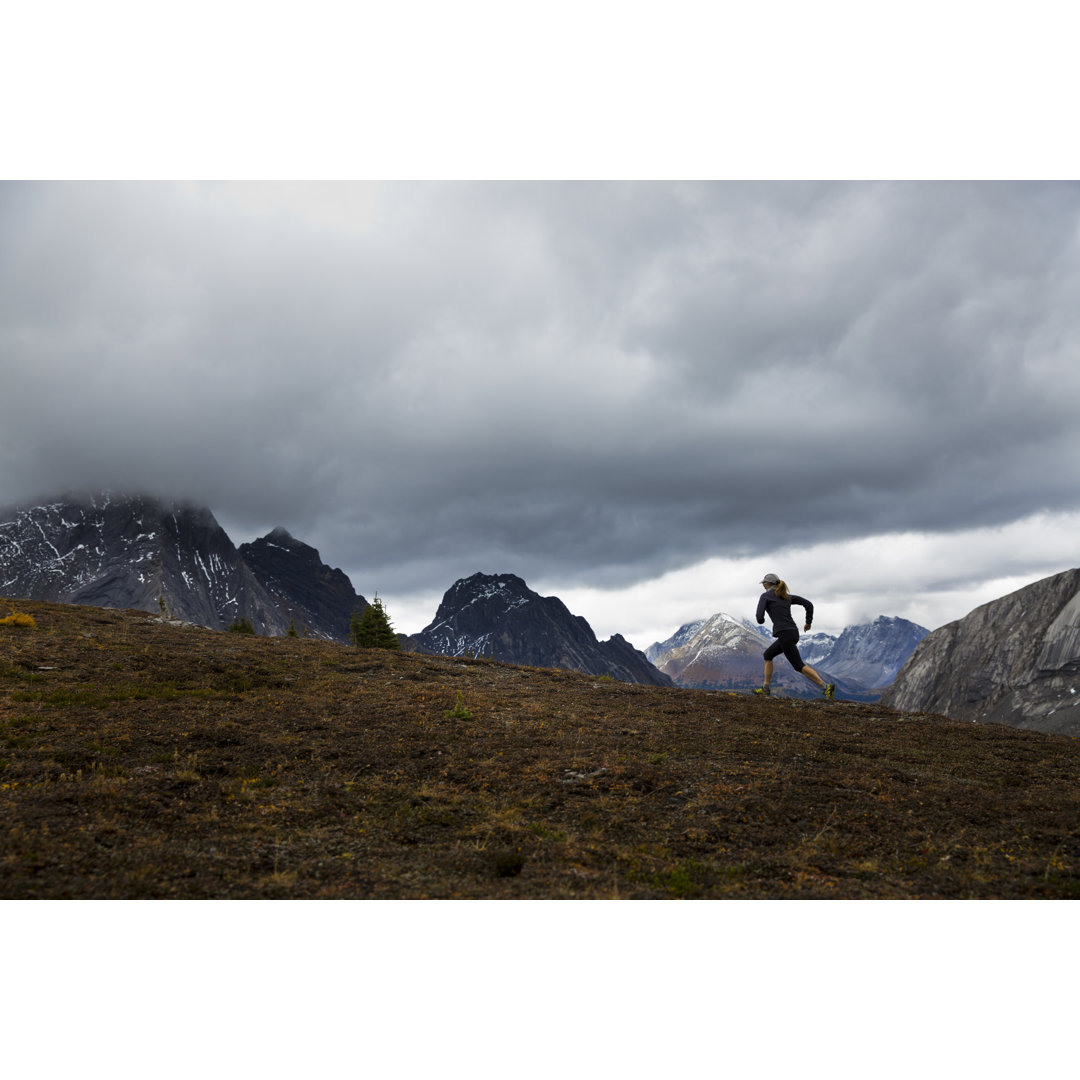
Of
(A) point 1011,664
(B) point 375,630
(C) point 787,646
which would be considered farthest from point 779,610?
(A) point 1011,664

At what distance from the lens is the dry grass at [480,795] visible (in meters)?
7.36

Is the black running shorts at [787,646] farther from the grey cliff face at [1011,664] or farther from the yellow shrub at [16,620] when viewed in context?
the grey cliff face at [1011,664]

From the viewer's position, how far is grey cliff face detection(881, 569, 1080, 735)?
95875 millimetres

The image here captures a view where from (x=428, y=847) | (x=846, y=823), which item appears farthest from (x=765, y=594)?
(x=428, y=847)

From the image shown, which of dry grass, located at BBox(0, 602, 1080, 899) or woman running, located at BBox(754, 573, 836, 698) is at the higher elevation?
woman running, located at BBox(754, 573, 836, 698)

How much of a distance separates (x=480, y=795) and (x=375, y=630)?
50.7m

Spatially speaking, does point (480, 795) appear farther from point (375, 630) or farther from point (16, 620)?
point (375, 630)

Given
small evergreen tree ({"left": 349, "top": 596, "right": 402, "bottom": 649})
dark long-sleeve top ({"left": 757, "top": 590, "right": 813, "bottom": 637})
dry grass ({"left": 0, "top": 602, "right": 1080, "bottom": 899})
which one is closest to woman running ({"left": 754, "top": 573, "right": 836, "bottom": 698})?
dark long-sleeve top ({"left": 757, "top": 590, "right": 813, "bottom": 637})

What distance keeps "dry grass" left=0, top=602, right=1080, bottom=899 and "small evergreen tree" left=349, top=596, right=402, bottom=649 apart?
131 feet

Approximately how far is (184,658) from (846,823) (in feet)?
58.1

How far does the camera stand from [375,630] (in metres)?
58.7

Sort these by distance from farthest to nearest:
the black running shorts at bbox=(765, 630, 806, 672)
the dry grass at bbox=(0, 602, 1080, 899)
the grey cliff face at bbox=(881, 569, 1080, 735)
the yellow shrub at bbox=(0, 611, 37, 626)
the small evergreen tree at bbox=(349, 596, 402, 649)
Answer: the grey cliff face at bbox=(881, 569, 1080, 735), the small evergreen tree at bbox=(349, 596, 402, 649), the yellow shrub at bbox=(0, 611, 37, 626), the black running shorts at bbox=(765, 630, 806, 672), the dry grass at bbox=(0, 602, 1080, 899)

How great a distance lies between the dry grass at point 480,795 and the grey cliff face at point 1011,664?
319ft

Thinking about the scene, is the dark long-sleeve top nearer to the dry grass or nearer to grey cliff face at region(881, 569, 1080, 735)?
the dry grass
